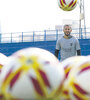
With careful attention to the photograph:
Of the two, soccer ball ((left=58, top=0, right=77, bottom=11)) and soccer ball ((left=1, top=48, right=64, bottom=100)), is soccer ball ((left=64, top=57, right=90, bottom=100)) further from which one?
soccer ball ((left=58, top=0, right=77, bottom=11))

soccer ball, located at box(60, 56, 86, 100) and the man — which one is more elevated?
the man

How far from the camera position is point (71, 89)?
11.4 feet

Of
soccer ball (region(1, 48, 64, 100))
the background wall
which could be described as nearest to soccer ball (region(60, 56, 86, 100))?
soccer ball (region(1, 48, 64, 100))

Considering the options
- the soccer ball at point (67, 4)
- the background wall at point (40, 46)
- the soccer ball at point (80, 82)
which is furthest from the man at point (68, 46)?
the background wall at point (40, 46)

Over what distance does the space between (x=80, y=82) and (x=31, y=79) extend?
97 centimetres

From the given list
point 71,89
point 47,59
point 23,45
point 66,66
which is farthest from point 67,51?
point 23,45

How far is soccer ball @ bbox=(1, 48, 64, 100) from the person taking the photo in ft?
9.21

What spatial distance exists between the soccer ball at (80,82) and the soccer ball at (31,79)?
551 millimetres

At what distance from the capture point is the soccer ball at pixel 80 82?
11.2 feet

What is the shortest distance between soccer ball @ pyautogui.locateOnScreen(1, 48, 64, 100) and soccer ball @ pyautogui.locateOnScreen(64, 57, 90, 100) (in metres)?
0.55

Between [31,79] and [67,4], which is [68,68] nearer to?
[31,79]

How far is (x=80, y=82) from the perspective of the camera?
348 cm

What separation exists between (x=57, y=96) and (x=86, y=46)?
48.7ft

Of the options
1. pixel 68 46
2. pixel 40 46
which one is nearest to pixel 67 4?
pixel 68 46
